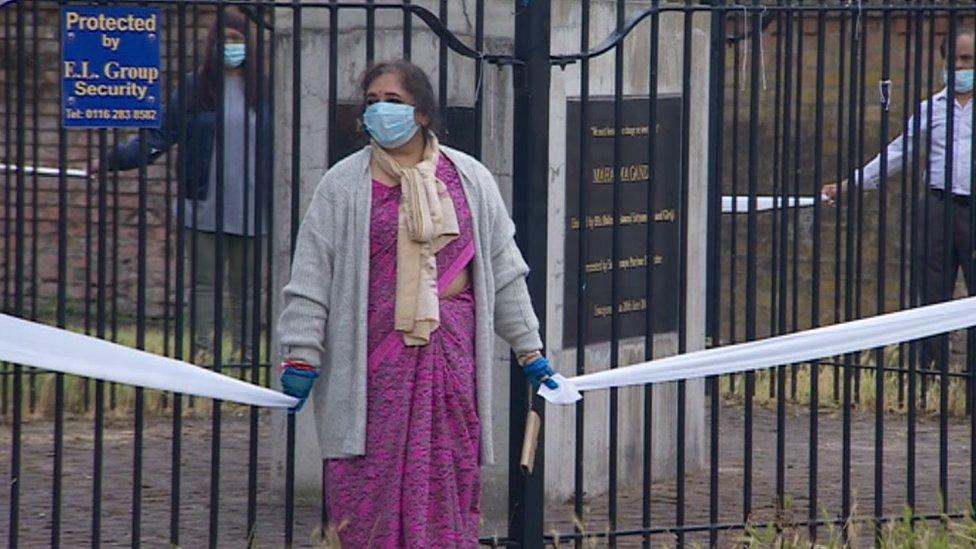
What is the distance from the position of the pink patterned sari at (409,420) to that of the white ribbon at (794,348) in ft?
1.77

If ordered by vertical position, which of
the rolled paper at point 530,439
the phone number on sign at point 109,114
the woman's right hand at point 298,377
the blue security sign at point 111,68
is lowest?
the rolled paper at point 530,439

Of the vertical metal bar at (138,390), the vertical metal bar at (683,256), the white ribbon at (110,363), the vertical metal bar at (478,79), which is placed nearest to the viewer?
the white ribbon at (110,363)

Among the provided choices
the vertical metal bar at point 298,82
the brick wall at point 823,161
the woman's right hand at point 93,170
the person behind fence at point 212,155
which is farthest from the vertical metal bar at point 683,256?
the brick wall at point 823,161

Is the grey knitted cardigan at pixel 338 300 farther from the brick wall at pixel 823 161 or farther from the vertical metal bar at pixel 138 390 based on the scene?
the brick wall at pixel 823 161

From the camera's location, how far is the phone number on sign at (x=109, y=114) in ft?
21.4

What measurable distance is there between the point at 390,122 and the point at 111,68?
3.84ft

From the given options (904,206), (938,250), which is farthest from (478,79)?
(938,250)

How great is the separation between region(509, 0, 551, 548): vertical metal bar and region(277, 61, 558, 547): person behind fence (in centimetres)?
55

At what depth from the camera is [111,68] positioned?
21.3 ft

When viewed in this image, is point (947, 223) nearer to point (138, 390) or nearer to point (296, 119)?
point (296, 119)

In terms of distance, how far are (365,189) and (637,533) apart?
65.2 inches

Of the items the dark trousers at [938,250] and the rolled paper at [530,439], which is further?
the dark trousers at [938,250]

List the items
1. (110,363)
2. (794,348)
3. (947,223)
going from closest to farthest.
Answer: (110,363), (794,348), (947,223)

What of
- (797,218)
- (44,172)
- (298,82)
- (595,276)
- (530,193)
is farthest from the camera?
(44,172)
